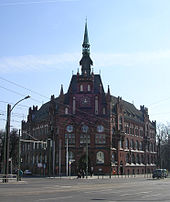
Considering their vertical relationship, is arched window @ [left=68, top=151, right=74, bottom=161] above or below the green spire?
below

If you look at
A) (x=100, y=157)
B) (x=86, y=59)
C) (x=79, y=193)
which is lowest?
(x=79, y=193)

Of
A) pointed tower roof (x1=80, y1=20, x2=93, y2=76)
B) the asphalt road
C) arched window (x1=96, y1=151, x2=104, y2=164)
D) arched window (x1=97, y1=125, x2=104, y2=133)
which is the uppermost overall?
pointed tower roof (x1=80, y1=20, x2=93, y2=76)

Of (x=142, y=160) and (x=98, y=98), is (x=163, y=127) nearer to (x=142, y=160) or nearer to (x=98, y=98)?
(x=142, y=160)

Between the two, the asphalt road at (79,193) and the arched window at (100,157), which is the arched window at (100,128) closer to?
the arched window at (100,157)

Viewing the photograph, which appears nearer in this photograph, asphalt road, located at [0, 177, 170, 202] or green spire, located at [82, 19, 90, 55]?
asphalt road, located at [0, 177, 170, 202]

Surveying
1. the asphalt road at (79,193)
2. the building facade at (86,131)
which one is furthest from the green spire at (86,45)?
the asphalt road at (79,193)

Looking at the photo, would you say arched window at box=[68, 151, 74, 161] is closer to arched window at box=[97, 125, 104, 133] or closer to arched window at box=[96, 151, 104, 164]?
arched window at box=[96, 151, 104, 164]

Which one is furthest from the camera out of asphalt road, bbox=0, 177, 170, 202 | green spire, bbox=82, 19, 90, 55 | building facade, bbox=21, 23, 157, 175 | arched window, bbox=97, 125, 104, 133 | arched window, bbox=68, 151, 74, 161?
green spire, bbox=82, 19, 90, 55

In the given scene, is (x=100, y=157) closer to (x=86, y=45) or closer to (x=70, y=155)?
(x=70, y=155)

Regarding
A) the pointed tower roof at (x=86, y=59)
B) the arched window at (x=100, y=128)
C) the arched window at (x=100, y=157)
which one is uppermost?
the pointed tower roof at (x=86, y=59)

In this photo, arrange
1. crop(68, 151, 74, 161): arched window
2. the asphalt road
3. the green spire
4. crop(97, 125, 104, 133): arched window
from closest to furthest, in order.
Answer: the asphalt road
crop(68, 151, 74, 161): arched window
crop(97, 125, 104, 133): arched window
the green spire

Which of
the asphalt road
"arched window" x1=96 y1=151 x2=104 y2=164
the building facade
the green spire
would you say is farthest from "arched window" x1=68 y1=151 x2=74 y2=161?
the asphalt road

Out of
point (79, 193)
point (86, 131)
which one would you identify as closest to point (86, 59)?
point (86, 131)

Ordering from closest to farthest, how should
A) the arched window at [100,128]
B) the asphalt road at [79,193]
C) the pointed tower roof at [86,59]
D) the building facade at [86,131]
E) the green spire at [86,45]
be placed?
the asphalt road at [79,193] → the building facade at [86,131] → the arched window at [100,128] → the pointed tower roof at [86,59] → the green spire at [86,45]
